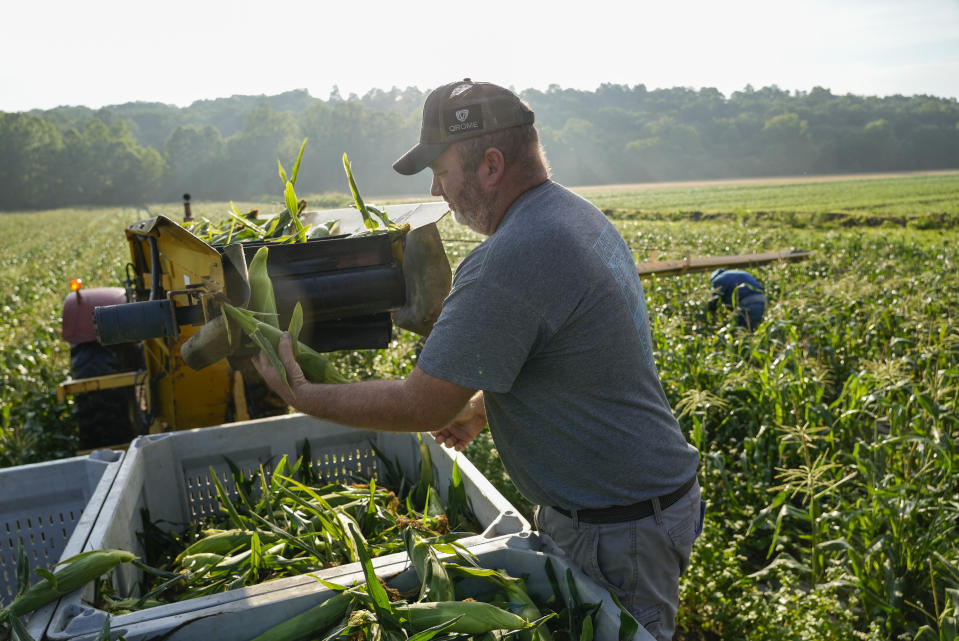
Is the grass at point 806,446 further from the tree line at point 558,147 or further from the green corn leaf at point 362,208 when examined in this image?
the tree line at point 558,147

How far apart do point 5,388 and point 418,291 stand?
19.7 ft

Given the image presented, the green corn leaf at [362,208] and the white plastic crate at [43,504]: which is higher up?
the green corn leaf at [362,208]

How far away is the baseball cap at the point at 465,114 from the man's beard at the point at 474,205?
133mm

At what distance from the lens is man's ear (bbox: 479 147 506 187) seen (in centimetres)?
193

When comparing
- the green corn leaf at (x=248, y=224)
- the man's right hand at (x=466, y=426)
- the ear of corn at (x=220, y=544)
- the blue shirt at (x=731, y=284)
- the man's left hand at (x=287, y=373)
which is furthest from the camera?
the blue shirt at (x=731, y=284)

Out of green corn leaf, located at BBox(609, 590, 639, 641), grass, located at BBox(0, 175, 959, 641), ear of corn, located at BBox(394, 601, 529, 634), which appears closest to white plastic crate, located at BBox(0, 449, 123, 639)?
ear of corn, located at BBox(394, 601, 529, 634)

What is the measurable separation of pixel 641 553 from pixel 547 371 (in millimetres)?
628

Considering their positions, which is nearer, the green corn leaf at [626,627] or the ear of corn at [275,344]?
the green corn leaf at [626,627]

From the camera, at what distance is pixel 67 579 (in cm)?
186

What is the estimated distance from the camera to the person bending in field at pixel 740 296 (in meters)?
6.82

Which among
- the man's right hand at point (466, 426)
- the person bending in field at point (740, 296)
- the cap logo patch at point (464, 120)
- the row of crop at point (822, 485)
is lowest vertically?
the row of crop at point (822, 485)

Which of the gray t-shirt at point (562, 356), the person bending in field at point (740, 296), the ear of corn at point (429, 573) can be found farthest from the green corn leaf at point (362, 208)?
the person bending in field at point (740, 296)

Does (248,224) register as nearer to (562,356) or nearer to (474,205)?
(474,205)

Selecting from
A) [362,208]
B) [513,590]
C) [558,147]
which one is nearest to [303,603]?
[513,590]
